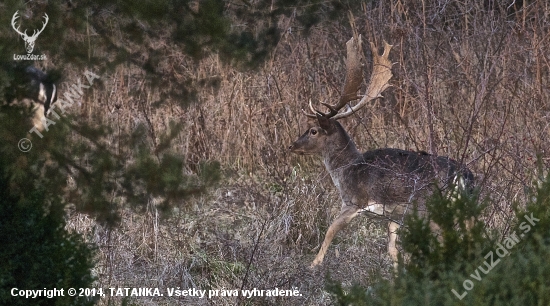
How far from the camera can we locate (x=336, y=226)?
277 inches

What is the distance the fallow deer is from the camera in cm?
639

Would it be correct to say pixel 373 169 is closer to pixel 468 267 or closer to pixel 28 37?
pixel 468 267

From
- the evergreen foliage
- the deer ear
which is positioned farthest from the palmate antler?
the evergreen foliage

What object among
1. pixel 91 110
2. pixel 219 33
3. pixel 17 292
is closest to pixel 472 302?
pixel 17 292

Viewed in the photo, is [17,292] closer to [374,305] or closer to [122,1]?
[374,305]

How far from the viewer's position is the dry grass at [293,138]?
21.8 ft

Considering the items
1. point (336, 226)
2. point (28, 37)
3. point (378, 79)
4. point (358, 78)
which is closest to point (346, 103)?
point (358, 78)

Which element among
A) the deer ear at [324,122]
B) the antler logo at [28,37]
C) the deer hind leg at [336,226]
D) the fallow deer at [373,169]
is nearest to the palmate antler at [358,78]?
the fallow deer at [373,169]

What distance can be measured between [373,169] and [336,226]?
537 millimetres

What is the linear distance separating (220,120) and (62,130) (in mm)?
4333

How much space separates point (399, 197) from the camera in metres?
6.80

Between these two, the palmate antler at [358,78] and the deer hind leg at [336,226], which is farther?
the palmate antler at [358,78]

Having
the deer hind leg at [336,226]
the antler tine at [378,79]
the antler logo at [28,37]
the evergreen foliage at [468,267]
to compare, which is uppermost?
the antler tine at [378,79]

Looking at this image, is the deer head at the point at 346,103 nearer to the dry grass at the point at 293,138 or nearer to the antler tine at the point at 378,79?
the antler tine at the point at 378,79
